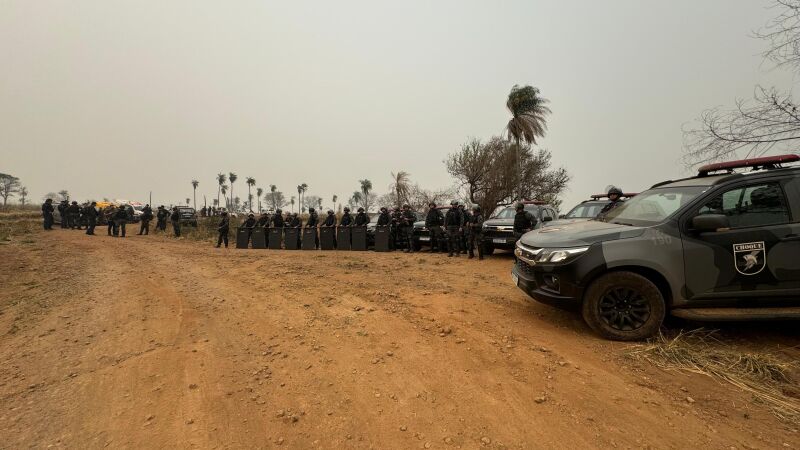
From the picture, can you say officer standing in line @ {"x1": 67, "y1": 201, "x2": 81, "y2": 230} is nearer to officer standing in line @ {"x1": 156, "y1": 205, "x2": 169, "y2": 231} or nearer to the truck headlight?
officer standing in line @ {"x1": 156, "y1": 205, "x2": 169, "y2": 231}

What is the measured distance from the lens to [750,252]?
359 cm

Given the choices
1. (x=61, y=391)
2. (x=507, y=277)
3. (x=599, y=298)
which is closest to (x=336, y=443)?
(x=61, y=391)

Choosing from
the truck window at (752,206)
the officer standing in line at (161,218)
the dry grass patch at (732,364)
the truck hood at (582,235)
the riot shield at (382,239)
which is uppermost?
the officer standing in line at (161,218)

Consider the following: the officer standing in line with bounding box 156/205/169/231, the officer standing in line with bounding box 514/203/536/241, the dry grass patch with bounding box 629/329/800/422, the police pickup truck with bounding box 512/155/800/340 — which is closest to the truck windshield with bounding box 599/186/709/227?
the police pickup truck with bounding box 512/155/800/340

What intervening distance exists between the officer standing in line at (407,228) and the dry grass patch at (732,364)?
9400mm

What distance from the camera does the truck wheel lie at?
12.1 feet

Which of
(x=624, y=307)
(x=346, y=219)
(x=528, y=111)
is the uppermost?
(x=528, y=111)

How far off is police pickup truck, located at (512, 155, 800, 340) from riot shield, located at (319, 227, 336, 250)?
36.7ft

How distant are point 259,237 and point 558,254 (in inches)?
552

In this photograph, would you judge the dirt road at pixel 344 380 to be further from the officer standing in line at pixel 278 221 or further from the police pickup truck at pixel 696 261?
the officer standing in line at pixel 278 221

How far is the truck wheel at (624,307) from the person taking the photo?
3.69 m

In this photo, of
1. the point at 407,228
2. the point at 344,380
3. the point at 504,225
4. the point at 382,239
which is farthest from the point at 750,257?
the point at 382,239

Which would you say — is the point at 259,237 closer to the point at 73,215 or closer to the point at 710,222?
the point at 710,222

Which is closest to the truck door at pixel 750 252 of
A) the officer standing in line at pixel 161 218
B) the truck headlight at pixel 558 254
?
the truck headlight at pixel 558 254
